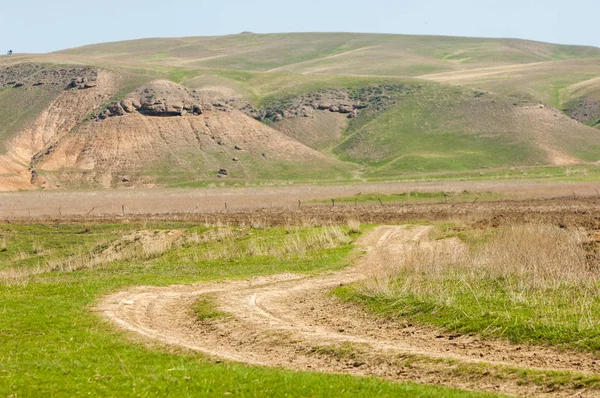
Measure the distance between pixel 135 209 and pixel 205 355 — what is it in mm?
53550

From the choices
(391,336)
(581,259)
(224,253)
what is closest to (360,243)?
(224,253)

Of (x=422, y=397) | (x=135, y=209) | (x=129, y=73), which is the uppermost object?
(x=129, y=73)

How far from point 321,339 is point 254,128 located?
349ft

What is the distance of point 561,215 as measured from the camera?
1892 inches

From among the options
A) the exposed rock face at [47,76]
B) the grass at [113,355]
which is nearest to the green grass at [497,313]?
the grass at [113,355]

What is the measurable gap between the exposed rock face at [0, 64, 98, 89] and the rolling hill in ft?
1.06

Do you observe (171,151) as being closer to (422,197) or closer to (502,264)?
(422,197)

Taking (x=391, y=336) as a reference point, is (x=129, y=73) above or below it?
above

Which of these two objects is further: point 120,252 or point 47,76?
point 47,76

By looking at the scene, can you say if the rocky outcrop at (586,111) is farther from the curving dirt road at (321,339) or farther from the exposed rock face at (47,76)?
the curving dirt road at (321,339)

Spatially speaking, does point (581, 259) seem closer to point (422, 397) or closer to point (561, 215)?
point (422, 397)

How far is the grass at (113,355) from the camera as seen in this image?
44.1 ft

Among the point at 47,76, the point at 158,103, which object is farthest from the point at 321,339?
the point at 47,76

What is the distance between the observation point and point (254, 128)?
12338 centimetres
